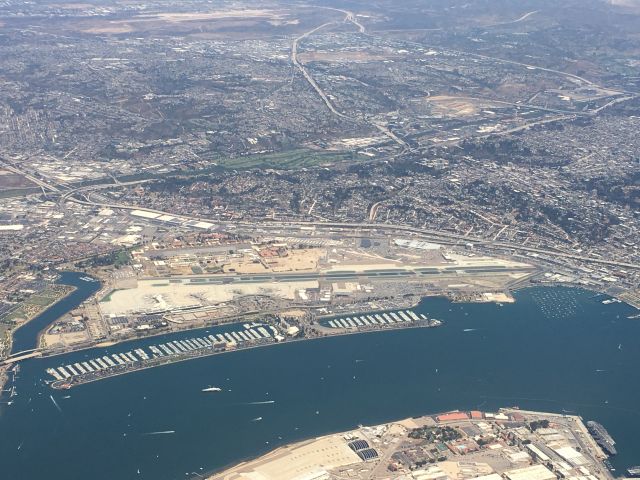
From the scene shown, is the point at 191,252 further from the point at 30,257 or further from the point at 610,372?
the point at 610,372

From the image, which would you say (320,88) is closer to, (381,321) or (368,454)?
(381,321)

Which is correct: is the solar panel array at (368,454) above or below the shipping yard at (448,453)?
above

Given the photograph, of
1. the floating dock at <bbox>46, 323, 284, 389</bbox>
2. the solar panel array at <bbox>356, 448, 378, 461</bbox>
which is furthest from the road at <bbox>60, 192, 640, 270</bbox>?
the solar panel array at <bbox>356, 448, 378, 461</bbox>

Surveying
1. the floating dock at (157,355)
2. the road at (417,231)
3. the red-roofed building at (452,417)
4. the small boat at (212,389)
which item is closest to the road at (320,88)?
the road at (417,231)

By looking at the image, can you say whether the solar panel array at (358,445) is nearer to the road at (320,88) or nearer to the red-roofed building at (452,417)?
the red-roofed building at (452,417)

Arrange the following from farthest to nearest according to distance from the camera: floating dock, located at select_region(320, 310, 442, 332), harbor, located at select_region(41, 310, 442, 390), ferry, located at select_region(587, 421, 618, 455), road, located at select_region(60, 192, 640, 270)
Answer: road, located at select_region(60, 192, 640, 270)
floating dock, located at select_region(320, 310, 442, 332)
harbor, located at select_region(41, 310, 442, 390)
ferry, located at select_region(587, 421, 618, 455)

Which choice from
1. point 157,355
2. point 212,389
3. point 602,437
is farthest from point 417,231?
point 602,437

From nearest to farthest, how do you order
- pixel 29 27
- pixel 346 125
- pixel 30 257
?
pixel 30 257 < pixel 346 125 < pixel 29 27

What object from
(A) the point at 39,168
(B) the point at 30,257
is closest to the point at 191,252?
(B) the point at 30,257

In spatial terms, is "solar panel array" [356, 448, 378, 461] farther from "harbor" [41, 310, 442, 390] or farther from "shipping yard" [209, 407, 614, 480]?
"harbor" [41, 310, 442, 390]
